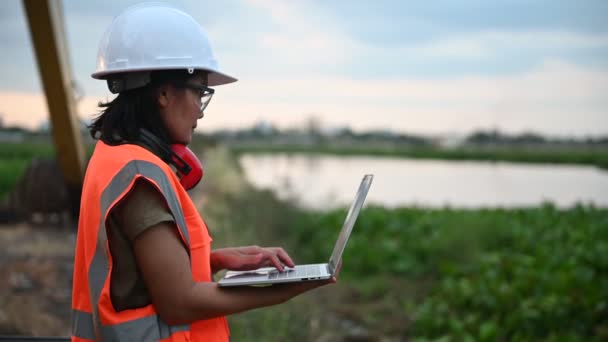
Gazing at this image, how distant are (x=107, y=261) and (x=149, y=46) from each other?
1.82 feet

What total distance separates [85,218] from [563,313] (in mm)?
5745

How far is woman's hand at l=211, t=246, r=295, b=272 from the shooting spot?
164 centimetres

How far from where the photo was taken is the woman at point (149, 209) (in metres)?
1.38

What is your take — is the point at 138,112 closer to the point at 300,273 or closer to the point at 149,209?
the point at 149,209

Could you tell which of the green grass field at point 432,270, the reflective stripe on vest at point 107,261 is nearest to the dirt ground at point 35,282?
the green grass field at point 432,270

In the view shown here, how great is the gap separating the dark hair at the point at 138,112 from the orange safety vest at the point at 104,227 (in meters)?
0.05

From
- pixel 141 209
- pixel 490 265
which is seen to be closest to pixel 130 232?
pixel 141 209

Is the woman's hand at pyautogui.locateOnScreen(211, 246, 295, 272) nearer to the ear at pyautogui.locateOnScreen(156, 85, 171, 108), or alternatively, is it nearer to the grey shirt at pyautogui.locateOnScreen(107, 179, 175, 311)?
the grey shirt at pyautogui.locateOnScreen(107, 179, 175, 311)

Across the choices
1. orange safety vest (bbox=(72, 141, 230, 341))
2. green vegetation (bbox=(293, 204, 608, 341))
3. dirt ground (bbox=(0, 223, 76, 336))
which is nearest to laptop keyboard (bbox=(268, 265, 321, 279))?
orange safety vest (bbox=(72, 141, 230, 341))

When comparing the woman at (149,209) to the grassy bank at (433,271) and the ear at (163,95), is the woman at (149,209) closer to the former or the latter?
the ear at (163,95)

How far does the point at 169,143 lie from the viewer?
62.2 inches

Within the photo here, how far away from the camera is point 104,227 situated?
138 centimetres

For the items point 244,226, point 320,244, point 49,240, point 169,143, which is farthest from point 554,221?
point 169,143

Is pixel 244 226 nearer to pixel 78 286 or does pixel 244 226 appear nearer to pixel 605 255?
pixel 605 255
